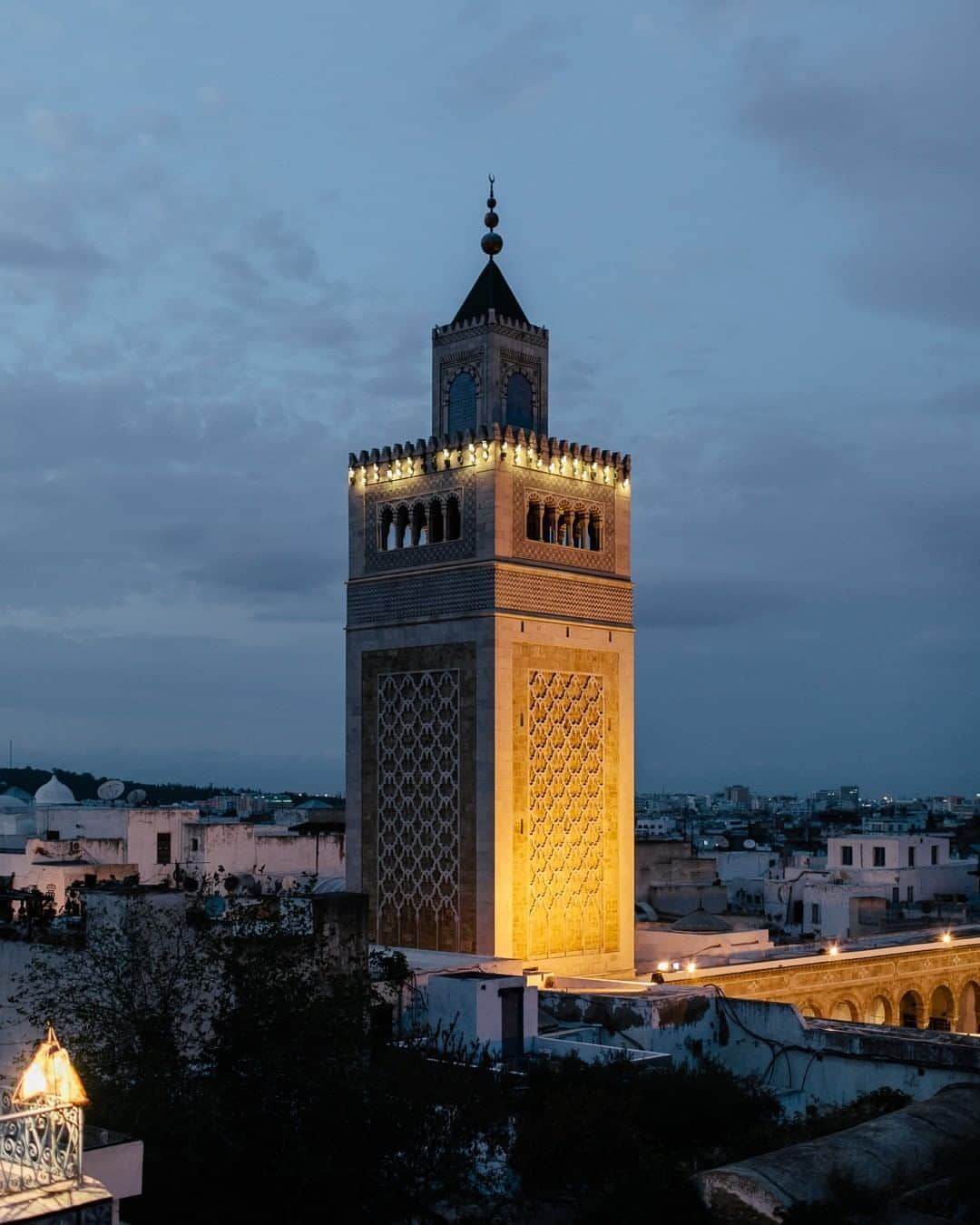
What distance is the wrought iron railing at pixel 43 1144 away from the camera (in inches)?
214

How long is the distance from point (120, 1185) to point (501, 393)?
1360 cm

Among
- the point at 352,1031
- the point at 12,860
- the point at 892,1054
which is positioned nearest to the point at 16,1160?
the point at 352,1031

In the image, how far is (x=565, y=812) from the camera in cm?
1855

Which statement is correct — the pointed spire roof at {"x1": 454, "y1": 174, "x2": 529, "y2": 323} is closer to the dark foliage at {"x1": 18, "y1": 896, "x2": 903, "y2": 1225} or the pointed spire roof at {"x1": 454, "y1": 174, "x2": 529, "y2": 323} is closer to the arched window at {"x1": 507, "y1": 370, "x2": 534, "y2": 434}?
the arched window at {"x1": 507, "y1": 370, "x2": 534, "y2": 434}

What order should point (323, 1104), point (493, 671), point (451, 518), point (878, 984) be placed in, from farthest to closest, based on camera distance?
point (878, 984)
point (451, 518)
point (493, 671)
point (323, 1104)

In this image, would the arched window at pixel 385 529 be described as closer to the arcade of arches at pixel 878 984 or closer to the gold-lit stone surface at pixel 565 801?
the gold-lit stone surface at pixel 565 801

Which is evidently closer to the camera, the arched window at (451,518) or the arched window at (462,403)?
the arched window at (451,518)

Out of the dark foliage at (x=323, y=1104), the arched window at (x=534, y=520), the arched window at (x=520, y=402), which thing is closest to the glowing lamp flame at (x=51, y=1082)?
the dark foliage at (x=323, y=1104)

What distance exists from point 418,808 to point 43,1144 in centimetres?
1310

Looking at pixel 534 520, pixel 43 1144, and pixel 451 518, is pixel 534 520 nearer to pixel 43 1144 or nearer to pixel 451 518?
pixel 451 518

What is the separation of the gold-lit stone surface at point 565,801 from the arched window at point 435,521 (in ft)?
5.40

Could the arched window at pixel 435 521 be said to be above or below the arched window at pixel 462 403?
below

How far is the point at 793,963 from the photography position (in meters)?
18.6

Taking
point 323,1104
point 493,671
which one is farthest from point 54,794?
point 323,1104
